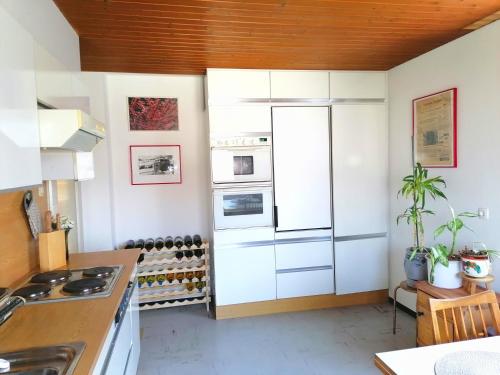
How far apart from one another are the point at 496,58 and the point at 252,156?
2.08m

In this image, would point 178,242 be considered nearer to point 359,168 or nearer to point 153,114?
point 153,114

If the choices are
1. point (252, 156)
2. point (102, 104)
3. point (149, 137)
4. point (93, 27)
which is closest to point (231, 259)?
point (252, 156)

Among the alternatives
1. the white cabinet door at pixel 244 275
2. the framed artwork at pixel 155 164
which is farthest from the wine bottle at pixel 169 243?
the framed artwork at pixel 155 164

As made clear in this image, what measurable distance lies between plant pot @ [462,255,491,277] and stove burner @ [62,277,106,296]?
236 centimetres

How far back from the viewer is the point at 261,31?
97.2 inches

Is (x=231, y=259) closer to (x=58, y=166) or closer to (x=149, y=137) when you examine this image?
(x=149, y=137)

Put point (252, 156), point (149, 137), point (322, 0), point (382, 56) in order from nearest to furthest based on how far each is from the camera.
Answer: point (322, 0) → point (382, 56) → point (252, 156) → point (149, 137)

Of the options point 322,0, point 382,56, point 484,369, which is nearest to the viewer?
point 484,369

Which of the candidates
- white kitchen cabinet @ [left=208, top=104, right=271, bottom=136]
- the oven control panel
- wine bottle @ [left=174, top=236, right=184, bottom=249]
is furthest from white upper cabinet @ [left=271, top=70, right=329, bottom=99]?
wine bottle @ [left=174, top=236, right=184, bottom=249]

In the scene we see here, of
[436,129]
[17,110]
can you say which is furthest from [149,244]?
[436,129]

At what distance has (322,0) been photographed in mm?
2029

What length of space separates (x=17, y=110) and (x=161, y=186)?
247 cm

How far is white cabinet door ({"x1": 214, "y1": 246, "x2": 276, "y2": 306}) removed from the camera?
336cm

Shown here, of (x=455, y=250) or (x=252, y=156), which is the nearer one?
(x=455, y=250)
